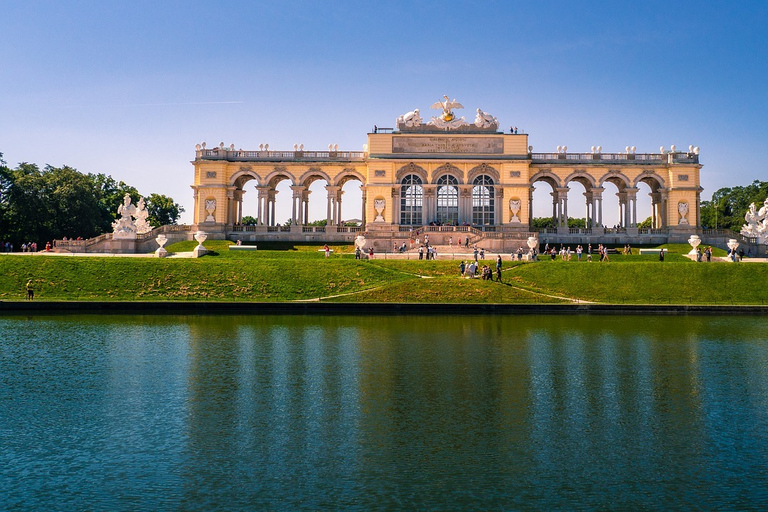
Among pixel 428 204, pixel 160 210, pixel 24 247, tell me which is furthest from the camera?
pixel 160 210

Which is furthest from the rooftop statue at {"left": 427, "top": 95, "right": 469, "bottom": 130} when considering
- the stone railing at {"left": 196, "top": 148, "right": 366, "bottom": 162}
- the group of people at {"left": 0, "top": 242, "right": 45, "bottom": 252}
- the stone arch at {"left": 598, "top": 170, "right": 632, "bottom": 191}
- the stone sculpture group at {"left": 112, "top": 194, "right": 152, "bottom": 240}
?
the group of people at {"left": 0, "top": 242, "right": 45, "bottom": 252}

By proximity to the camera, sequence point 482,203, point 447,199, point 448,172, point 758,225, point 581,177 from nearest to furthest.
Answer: point 758,225
point 448,172
point 482,203
point 447,199
point 581,177

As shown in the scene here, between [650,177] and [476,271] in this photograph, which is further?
[650,177]

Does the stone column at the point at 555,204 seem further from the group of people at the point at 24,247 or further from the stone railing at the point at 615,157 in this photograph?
the group of people at the point at 24,247

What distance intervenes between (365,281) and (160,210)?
6998 cm

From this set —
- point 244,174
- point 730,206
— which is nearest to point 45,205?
point 244,174

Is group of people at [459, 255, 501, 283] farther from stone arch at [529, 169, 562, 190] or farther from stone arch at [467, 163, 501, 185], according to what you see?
stone arch at [529, 169, 562, 190]

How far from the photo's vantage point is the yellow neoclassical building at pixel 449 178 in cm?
6656

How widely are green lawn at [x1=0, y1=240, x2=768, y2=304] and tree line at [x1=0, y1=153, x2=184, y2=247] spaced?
85.9 ft

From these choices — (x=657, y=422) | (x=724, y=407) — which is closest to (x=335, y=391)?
(x=657, y=422)

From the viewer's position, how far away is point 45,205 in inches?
2655

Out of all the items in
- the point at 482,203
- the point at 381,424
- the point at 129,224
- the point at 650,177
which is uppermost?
the point at 650,177

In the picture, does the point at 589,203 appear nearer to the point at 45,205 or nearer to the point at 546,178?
the point at 546,178

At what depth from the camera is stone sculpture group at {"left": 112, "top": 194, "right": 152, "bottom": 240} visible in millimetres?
56906
